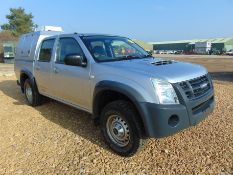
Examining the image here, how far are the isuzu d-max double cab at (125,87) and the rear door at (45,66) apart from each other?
0.03m

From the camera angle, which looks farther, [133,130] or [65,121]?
[65,121]

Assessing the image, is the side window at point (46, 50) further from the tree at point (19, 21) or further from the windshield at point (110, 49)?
the tree at point (19, 21)

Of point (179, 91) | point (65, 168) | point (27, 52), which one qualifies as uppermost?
point (27, 52)

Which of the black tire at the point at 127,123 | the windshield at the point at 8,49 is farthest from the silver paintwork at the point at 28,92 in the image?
the windshield at the point at 8,49

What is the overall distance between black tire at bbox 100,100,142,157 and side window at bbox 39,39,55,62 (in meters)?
2.46

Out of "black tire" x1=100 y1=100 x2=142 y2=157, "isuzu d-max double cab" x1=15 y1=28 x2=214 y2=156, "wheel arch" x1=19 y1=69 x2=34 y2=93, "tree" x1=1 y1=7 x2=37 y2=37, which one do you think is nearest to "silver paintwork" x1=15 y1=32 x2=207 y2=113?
"isuzu d-max double cab" x1=15 y1=28 x2=214 y2=156

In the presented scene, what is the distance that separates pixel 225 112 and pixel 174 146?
2429 millimetres

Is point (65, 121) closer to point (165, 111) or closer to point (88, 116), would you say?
point (88, 116)

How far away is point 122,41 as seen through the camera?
5.95 metres

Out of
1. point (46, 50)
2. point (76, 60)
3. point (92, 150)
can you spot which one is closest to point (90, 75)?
point (76, 60)

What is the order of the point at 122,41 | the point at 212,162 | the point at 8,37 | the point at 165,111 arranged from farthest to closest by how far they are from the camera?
the point at 8,37, the point at 122,41, the point at 212,162, the point at 165,111

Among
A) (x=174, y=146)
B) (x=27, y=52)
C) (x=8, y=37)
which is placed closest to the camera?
(x=174, y=146)

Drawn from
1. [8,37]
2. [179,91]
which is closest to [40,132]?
[179,91]

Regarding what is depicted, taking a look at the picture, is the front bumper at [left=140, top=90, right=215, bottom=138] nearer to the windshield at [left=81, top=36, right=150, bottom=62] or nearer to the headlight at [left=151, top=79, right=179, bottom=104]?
the headlight at [left=151, top=79, right=179, bottom=104]
